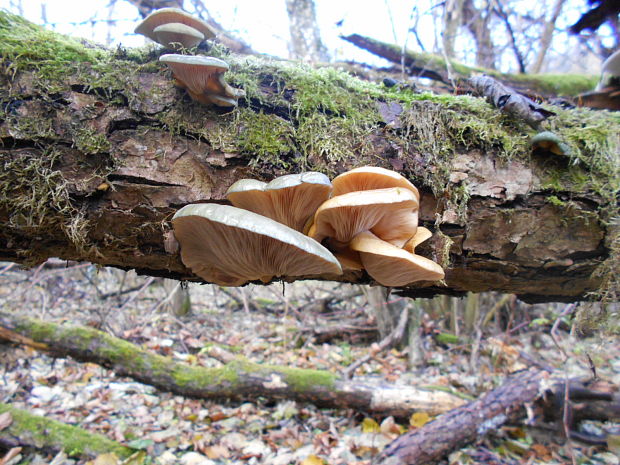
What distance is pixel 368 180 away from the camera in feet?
5.50

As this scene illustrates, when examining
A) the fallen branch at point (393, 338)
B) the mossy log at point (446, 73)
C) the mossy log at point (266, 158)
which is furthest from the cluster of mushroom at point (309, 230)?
the fallen branch at point (393, 338)

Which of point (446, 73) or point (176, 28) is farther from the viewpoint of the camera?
point (446, 73)

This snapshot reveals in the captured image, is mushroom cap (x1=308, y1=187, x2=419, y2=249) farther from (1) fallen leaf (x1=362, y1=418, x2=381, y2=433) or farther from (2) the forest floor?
(1) fallen leaf (x1=362, y1=418, x2=381, y2=433)

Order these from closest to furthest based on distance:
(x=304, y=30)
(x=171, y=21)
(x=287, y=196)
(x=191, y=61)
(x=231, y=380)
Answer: (x=191, y=61), (x=287, y=196), (x=171, y=21), (x=231, y=380), (x=304, y=30)

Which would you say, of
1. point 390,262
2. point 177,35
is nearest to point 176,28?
point 177,35

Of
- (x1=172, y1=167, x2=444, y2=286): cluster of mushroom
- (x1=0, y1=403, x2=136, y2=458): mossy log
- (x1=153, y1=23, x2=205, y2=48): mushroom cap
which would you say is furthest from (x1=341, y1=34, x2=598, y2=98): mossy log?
(x1=0, y1=403, x2=136, y2=458): mossy log

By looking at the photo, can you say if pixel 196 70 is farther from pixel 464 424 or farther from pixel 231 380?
pixel 464 424

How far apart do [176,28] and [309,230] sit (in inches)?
45.1

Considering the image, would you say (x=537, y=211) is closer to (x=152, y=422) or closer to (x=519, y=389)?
(x=519, y=389)

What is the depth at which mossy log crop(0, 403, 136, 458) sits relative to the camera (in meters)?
3.24

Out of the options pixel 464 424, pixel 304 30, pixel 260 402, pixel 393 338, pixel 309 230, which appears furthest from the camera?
pixel 304 30

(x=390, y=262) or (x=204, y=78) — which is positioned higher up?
(x=204, y=78)

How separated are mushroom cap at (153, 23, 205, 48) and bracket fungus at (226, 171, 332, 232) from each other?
0.82 m

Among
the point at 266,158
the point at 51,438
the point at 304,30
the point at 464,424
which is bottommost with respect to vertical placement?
the point at 464,424
